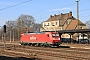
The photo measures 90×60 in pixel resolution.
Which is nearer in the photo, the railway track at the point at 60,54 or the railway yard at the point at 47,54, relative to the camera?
the railway yard at the point at 47,54

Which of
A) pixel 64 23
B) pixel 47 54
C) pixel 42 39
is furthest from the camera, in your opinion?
pixel 64 23

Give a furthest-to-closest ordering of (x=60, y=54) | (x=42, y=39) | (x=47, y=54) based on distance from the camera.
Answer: (x=42, y=39), (x=47, y=54), (x=60, y=54)

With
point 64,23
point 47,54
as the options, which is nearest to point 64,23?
point 64,23

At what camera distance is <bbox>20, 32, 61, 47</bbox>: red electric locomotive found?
42.4 m

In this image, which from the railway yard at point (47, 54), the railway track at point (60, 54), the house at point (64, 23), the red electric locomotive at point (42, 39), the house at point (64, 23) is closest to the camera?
the railway yard at point (47, 54)

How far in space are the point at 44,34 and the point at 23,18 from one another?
7848 cm

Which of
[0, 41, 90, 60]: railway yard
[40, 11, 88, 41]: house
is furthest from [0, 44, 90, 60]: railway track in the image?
[40, 11, 88, 41]: house

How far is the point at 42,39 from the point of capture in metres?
45.3

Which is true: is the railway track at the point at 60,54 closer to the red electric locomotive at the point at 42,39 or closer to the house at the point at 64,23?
the red electric locomotive at the point at 42,39

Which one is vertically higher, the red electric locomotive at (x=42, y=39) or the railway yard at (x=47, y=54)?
the red electric locomotive at (x=42, y=39)

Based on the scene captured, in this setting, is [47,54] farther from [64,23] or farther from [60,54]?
[64,23]

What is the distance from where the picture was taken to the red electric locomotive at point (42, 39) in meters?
42.4

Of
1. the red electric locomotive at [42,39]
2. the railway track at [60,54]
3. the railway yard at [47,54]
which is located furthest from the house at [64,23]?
the railway track at [60,54]

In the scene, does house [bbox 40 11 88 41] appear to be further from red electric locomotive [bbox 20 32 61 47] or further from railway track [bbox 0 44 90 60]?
railway track [bbox 0 44 90 60]
